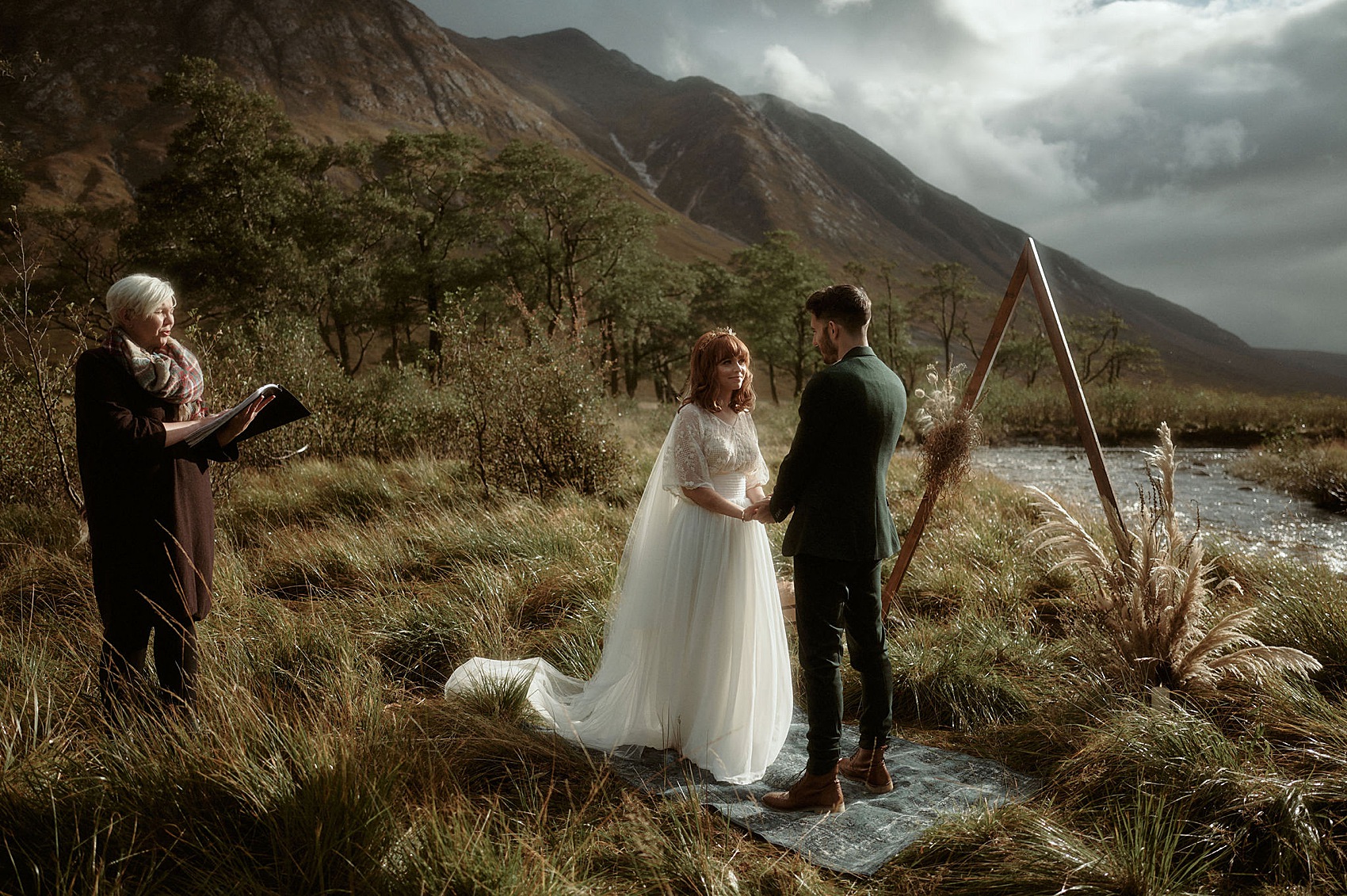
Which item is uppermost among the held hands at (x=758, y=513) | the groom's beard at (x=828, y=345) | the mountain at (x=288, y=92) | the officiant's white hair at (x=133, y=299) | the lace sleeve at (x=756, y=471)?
the mountain at (x=288, y=92)

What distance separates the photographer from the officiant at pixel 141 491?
9.91 ft

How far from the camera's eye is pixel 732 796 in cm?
329

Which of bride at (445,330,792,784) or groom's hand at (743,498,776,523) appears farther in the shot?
bride at (445,330,792,784)

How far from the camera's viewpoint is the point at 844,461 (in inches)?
118

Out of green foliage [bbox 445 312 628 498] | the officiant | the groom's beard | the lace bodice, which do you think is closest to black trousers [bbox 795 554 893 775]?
the lace bodice

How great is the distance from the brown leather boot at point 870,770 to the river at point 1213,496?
7.01 ft

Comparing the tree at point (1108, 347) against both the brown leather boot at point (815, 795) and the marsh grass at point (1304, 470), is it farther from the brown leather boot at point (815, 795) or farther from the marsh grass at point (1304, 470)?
the brown leather boot at point (815, 795)

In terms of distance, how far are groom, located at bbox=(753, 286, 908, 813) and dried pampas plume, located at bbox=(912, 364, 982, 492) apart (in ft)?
3.63

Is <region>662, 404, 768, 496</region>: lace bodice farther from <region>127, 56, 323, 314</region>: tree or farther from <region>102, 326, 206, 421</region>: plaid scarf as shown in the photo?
<region>127, 56, 323, 314</region>: tree

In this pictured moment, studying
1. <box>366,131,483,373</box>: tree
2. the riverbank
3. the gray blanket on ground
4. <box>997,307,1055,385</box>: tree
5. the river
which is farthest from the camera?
<box>997,307,1055,385</box>: tree

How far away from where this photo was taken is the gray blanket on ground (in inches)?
114

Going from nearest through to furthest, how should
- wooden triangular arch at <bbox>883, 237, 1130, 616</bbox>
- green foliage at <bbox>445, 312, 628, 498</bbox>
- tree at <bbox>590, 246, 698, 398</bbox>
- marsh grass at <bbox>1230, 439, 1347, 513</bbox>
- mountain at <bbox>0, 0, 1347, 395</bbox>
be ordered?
wooden triangular arch at <bbox>883, 237, 1130, 616</bbox> → green foliage at <bbox>445, 312, 628, 498</bbox> → marsh grass at <bbox>1230, 439, 1347, 513</bbox> → tree at <bbox>590, 246, 698, 398</bbox> → mountain at <bbox>0, 0, 1347, 395</bbox>

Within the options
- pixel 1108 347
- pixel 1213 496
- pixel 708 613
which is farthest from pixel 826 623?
pixel 1108 347

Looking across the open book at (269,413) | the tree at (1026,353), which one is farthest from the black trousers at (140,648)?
the tree at (1026,353)
